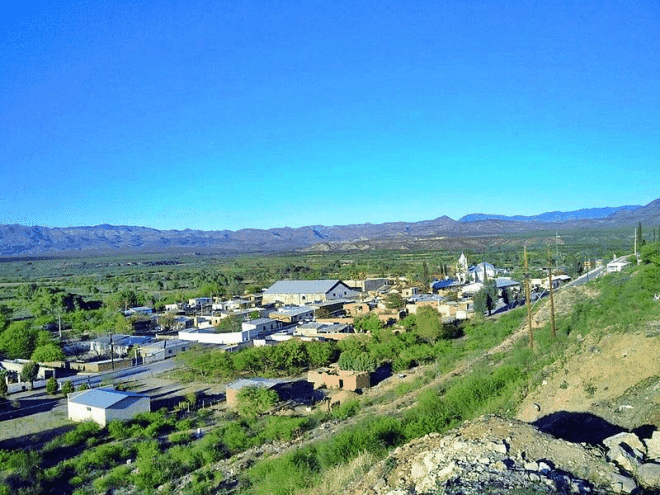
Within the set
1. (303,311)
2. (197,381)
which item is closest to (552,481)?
(197,381)

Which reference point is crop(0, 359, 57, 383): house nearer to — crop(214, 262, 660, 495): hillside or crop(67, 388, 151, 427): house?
crop(67, 388, 151, 427): house

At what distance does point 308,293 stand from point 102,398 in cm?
4010

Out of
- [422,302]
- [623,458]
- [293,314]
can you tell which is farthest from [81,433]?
[422,302]

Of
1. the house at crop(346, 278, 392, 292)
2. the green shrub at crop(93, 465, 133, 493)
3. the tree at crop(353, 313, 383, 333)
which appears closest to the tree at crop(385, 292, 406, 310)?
the tree at crop(353, 313, 383, 333)

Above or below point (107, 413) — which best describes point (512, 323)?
above

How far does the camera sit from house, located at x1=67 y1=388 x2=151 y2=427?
23047 mm

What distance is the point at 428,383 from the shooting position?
22.2 m

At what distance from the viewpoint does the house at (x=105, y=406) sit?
2305cm

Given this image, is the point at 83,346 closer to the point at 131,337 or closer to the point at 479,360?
the point at 131,337

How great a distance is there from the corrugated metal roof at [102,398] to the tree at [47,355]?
11.7m

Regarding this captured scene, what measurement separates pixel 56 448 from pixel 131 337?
70.8 ft

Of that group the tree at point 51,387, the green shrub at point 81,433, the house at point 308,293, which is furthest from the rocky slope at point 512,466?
the house at point 308,293

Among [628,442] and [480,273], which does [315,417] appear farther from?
[480,273]

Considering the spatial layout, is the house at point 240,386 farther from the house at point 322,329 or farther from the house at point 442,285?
the house at point 442,285
